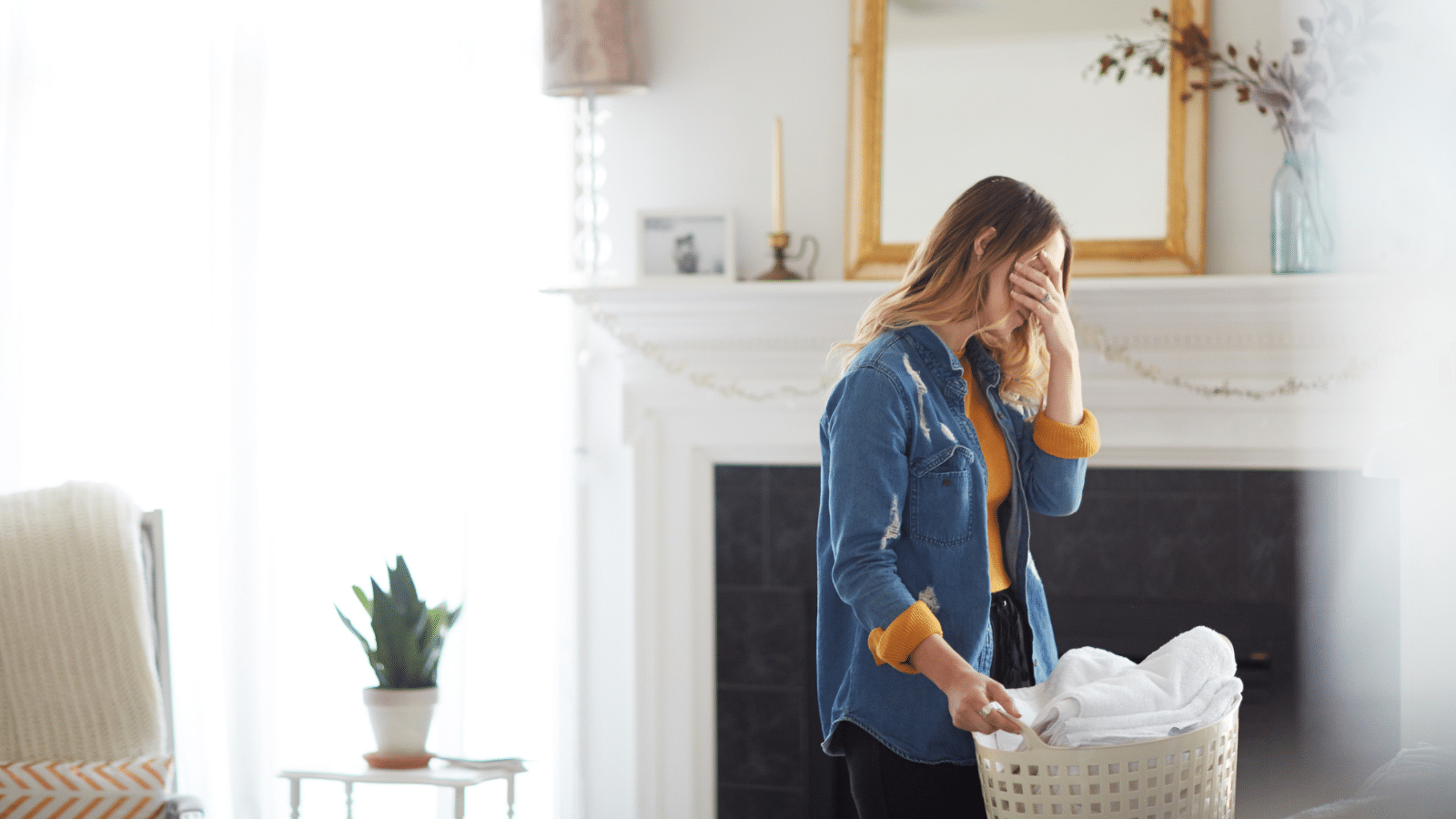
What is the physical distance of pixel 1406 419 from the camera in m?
2.28

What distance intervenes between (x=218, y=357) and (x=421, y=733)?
1169 mm

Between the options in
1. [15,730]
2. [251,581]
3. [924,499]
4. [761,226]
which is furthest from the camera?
[251,581]

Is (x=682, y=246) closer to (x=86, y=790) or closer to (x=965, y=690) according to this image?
(x=86, y=790)

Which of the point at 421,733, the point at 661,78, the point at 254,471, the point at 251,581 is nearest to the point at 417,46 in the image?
the point at 661,78

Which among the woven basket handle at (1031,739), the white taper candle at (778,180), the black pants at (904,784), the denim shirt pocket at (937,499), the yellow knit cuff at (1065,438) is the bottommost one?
the black pants at (904,784)

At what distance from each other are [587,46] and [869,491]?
156cm

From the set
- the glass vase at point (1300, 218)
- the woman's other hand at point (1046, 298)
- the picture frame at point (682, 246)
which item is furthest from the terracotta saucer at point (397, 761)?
the glass vase at point (1300, 218)

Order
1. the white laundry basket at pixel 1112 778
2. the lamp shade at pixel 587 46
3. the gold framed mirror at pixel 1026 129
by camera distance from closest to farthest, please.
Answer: the white laundry basket at pixel 1112 778 < the gold framed mirror at pixel 1026 129 < the lamp shade at pixel 587 46

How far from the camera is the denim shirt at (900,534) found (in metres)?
1.23

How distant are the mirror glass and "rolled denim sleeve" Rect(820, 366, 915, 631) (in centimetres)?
128

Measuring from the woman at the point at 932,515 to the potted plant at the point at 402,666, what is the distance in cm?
96

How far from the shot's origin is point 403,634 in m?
2.08

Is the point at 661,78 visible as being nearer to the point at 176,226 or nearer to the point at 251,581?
the point at 176,226

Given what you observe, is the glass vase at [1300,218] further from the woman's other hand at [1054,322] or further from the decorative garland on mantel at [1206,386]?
the woman's other hand at [1054,322]
